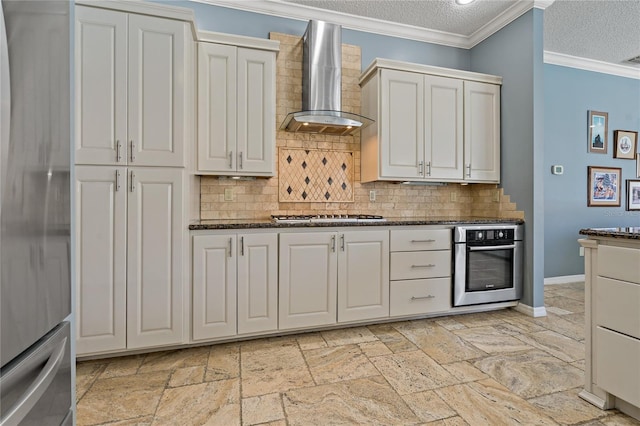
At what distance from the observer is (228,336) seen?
2348 millimetres

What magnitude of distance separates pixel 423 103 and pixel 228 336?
2.75 meters

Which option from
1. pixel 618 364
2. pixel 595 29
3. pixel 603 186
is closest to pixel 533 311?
pixel 618 364

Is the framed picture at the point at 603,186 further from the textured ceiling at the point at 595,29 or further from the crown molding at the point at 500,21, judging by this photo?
the crown molding at the point at 500,21

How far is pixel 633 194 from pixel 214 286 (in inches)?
226

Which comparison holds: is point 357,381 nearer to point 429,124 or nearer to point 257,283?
point 257,283

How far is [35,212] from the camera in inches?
24.1

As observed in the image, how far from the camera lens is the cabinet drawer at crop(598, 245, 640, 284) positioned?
4.78 ft

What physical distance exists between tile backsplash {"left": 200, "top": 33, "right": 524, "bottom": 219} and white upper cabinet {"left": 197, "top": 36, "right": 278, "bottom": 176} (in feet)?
1.22

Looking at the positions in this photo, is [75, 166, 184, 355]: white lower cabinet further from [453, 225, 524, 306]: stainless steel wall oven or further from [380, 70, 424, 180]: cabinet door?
[453, 225, 524, 306]: stainless steel wall oven

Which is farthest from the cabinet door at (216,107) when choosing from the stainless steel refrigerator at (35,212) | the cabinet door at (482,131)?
the cabinet door at (482,131)

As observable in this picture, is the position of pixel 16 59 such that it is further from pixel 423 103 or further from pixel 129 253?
pixel 423 103

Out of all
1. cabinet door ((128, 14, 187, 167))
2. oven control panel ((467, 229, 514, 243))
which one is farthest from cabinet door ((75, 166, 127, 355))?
oven control panel ((467, 229, 514, 243))

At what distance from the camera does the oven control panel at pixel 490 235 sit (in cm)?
294

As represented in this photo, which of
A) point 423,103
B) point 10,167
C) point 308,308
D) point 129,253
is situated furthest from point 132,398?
point 423,103
